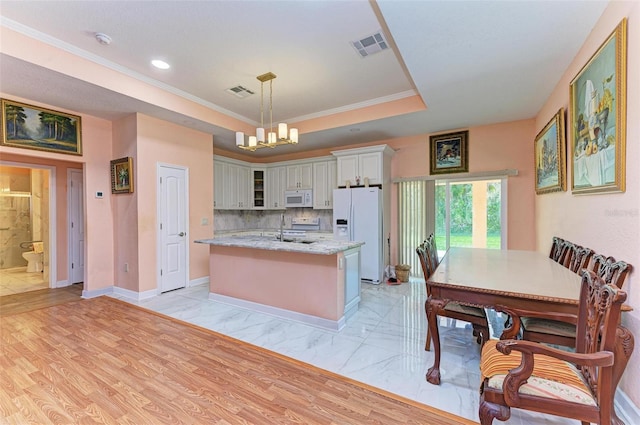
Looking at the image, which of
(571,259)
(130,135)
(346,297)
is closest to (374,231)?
(346,297)

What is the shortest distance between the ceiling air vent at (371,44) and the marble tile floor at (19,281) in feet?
20.5

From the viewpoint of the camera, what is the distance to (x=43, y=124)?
358 centimetres

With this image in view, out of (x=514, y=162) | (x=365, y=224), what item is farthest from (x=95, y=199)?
(x=514, y=162)

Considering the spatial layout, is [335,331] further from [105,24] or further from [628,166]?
[105,24]

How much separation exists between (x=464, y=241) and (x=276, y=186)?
165 inches

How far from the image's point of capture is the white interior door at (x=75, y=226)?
4773mm

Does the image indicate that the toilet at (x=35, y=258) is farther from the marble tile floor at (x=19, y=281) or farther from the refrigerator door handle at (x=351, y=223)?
the refrigerator door handle at (x=351, y=223)

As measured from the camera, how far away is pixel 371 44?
2.71 meters

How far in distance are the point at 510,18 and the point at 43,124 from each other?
5337 mm

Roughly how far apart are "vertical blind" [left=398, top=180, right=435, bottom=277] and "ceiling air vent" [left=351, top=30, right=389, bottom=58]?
107 inches

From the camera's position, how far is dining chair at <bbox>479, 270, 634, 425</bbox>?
117 centimetres

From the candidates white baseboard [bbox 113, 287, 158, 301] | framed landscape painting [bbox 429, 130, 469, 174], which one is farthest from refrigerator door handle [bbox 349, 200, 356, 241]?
white baseboard [bbox 113, 287, 158, 301]

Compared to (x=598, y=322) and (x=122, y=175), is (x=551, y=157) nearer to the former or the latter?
(x=598, y=322)

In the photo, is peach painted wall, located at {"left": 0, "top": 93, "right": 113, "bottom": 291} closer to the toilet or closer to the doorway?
the doorway
